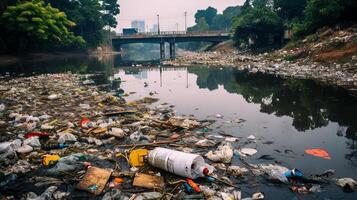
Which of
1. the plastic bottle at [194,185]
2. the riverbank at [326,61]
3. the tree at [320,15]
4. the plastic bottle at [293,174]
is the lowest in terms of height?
the plastic bottle at [194,185]

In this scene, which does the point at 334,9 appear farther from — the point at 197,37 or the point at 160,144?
the point at 197,37

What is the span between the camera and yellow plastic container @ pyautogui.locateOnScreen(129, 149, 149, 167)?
397 cm

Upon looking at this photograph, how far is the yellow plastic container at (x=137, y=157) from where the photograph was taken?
397 cm

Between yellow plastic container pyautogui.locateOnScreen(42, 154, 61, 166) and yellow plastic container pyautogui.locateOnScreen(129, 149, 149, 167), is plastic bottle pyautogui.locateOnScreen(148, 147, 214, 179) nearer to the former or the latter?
yellow plastic container pyautogui.locateOnScreen(129, 149, 149, 167)

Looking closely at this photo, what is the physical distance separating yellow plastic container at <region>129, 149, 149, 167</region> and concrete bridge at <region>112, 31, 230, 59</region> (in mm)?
46420

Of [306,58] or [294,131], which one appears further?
[306,58]

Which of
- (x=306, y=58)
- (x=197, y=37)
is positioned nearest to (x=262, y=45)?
(x=306, y=58)

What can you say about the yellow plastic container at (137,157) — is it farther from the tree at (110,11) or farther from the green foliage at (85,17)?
the tree at (110,11)

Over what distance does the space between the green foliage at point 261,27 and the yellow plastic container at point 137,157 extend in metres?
28.6

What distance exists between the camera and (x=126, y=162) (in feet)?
13.6

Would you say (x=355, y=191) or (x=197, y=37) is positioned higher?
(x=197, y=37)

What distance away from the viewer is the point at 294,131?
18.1 feet

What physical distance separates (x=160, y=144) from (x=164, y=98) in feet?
15.0

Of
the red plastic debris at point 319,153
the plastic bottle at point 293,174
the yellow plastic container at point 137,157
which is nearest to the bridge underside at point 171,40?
the red plastic debris at point 319,153
